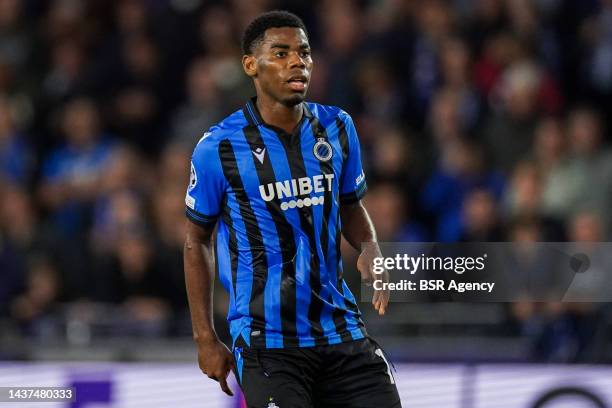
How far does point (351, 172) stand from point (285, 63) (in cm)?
→ 47

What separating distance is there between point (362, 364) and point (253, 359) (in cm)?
36

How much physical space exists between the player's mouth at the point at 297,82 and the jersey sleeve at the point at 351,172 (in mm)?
291

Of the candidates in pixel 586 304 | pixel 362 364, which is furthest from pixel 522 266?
pixel 362 364

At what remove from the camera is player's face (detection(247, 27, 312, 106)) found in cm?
412

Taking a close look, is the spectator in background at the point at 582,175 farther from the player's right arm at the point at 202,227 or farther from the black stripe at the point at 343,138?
the player's right arm at the point at 202,227

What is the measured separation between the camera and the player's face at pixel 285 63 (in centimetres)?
412

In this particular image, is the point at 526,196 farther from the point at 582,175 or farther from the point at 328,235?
the point at 328,235

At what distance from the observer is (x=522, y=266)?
5332 millimetres

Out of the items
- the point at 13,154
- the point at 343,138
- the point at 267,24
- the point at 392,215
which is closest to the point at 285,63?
the point at 267,24

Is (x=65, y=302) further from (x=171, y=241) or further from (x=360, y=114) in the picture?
(x=360, y=114)

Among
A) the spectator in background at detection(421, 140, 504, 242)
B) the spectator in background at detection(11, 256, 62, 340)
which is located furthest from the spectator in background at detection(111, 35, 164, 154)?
the spectator in background at detection(421, 140, 504, 242)

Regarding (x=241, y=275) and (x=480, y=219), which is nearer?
(x=241, y=275)

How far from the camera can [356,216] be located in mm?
4426

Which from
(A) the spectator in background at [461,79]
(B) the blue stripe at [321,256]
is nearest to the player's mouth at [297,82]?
(B) the blue stripe at [321,256]
